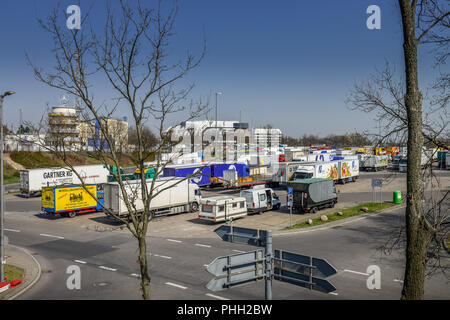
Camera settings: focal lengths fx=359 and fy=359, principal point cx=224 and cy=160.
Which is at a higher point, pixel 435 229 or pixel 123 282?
pixel 435 229

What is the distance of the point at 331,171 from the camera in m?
44.6

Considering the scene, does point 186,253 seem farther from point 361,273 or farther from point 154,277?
point 361,273

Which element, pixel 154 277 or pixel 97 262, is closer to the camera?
pixel 154 277

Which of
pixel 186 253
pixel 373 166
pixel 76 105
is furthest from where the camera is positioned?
pixel 373 166

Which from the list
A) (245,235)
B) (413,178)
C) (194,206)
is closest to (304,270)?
(245,235)

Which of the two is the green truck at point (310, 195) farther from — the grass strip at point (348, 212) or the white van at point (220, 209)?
the white van at point (220, 209)

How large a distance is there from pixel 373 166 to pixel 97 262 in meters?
57.5

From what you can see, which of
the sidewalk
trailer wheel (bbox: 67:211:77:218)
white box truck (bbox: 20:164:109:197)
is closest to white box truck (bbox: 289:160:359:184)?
trailer wheel (bbox: 67:211:77:218)

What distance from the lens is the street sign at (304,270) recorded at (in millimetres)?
5988

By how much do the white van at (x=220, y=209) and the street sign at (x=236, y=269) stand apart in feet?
61.5
